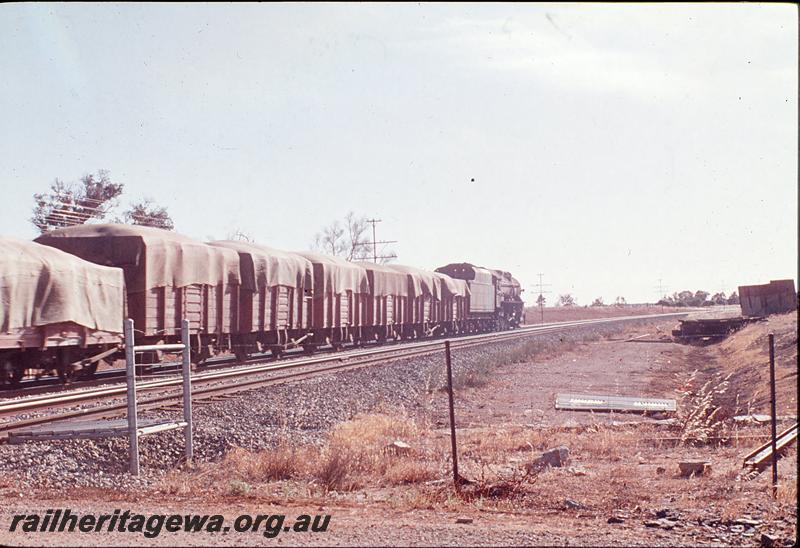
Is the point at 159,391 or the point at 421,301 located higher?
the point at 421,301

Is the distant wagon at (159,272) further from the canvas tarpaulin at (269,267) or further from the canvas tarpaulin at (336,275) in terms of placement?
the canvas tarpaulin at (336,275)

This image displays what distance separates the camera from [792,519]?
249 inches

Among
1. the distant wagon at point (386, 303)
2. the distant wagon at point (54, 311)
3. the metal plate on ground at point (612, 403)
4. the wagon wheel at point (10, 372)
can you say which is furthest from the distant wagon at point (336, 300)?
the wagon wheel at point (10, 372)

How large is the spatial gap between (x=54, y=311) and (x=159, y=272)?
3.53 metres

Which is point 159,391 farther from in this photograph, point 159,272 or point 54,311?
point 159,272

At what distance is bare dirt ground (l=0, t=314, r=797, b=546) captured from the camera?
5660 millimetres

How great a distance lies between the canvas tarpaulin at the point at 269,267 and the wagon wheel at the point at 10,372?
7.43 m

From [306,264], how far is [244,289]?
137 inches

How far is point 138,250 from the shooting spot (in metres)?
17.3

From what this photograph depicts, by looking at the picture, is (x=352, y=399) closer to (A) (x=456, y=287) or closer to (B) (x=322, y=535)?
(B) (x=322, y=535)

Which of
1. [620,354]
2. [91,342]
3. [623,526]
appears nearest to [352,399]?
[91,342]

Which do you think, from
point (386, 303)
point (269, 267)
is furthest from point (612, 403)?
point (386, 303)

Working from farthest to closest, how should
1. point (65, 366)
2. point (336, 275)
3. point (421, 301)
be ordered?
point (421, 301), point (336, 275), point (65, 366)

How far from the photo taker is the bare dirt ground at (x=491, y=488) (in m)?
5.66
